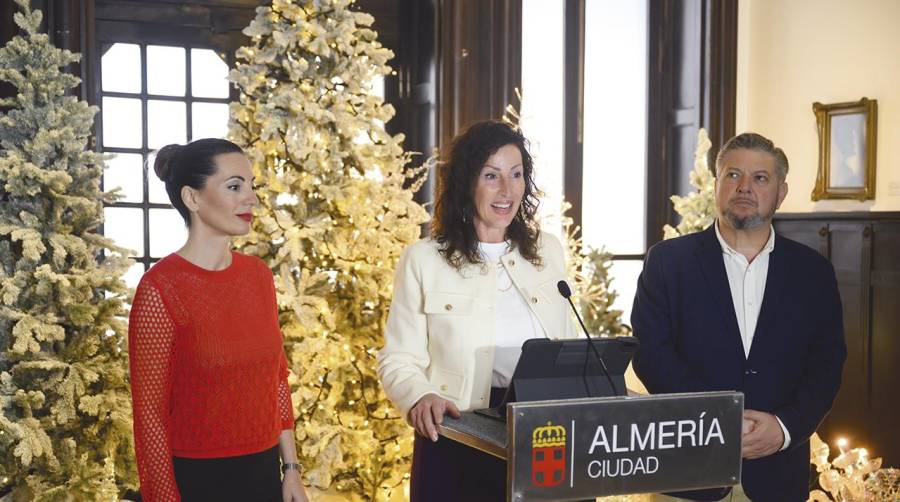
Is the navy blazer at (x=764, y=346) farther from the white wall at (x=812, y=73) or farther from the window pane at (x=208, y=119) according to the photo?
the white wall at (x=812, y=73)

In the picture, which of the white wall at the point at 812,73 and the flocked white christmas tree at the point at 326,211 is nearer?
the flocked white christmas tree at the point at 326,211

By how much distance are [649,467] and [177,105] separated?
3141 mm

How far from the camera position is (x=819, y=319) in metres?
2.51

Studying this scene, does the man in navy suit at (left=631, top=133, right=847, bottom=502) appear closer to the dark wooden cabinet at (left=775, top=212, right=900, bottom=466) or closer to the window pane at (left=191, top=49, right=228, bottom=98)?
the window pane at (left=191, top=49, right=228, bottom=98)

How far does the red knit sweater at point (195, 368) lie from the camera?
204 centimetres

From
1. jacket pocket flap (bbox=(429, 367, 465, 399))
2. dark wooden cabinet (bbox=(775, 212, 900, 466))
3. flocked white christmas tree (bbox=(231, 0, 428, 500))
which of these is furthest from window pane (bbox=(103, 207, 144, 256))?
dark wooden cabinet (bbox=(775, 212, 900, 466))

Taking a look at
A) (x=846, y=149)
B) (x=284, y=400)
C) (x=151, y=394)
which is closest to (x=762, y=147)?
(x=284, y=400)

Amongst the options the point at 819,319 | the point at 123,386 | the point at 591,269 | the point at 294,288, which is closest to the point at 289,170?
the point at 294,288

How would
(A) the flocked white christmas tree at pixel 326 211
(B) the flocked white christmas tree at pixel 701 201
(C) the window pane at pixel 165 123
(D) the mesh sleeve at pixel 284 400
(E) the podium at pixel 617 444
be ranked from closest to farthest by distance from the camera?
(E) the podium at pixel 617 444 < (D) the mesh sleeve at pixel 284 400 < (A) the flocked white christmas tree at pixel 326 211 < (C) the window pane at pixel 165 123 < (B) the flocked white christmas tree at pixel 701 201

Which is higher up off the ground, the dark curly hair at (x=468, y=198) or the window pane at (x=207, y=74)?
the window pane at (x=207, y=74)

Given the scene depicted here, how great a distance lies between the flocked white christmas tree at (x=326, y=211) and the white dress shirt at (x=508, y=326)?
1069mm

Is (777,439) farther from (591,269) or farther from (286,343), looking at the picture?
(591,269)

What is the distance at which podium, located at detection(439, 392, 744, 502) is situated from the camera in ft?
5.50

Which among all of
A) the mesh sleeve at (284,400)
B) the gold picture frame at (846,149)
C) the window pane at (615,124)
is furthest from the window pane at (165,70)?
the gold picture frame at (846,149)
